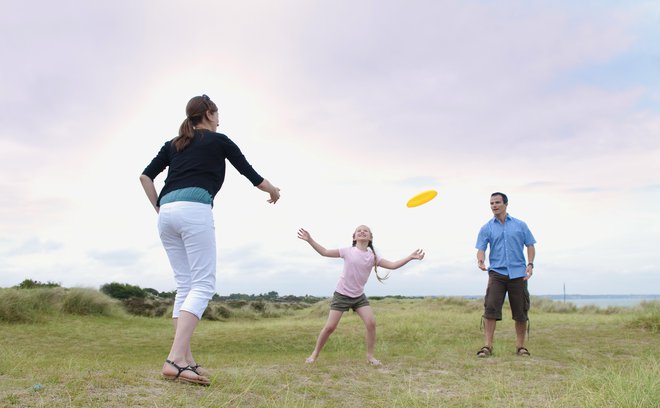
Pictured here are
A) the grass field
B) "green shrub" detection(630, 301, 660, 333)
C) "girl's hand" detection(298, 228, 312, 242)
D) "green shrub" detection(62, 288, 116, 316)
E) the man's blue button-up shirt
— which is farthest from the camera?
"green shrub" detection(62, 288, 116, 316)

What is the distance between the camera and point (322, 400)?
16.9 ft

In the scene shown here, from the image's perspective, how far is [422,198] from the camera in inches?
346

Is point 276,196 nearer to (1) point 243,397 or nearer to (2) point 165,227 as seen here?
(2) point 165,227

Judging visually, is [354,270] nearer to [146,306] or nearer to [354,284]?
[354,284]

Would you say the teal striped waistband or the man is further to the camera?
the man

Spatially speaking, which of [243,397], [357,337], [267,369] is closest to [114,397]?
[243,397]

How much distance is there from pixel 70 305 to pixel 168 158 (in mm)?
13521

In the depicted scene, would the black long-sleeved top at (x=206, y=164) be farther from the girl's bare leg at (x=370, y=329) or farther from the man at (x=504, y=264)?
the man at (x=504, y=264)

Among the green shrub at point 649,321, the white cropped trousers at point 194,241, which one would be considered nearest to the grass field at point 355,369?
the green shrub at point 649,321

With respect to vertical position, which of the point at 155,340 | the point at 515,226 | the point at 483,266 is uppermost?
the point at 515,226

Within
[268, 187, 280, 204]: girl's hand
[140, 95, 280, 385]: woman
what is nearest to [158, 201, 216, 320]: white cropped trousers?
[140, 95, 280, 385]: woman

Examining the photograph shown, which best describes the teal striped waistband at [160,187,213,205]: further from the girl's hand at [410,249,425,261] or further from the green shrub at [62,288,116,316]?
the green shrub at [62,288,116,316]

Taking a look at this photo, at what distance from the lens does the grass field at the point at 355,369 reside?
4.63 metres

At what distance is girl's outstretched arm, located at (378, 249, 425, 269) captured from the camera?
721cm
